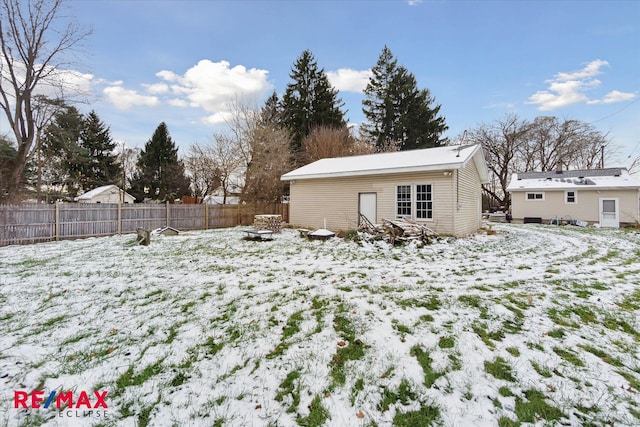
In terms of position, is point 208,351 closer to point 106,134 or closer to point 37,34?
point 37,34

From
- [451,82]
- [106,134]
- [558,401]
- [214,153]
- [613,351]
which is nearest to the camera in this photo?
[558,401]

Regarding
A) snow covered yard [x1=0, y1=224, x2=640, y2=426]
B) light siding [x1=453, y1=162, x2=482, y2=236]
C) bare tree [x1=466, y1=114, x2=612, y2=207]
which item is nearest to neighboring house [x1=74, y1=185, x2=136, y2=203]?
snow covered yard [x1=0, y1=224, x2=640, y2=426]

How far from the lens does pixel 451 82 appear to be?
15.7 meters

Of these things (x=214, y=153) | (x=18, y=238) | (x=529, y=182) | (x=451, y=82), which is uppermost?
(x=451, y=82)

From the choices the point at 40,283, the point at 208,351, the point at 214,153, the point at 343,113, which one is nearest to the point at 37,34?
the point at 214,153

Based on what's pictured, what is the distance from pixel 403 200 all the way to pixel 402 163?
5.12ft

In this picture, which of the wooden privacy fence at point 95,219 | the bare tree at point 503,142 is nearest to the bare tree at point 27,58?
the wooden privacy fence at point 95,219

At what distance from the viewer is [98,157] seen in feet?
89.9

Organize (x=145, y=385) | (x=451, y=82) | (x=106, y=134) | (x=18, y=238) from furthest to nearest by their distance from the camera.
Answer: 1. (x=106, y=134)
2. (x=451, y=82)
3. (x=18, y=238)
4. (x=145, y=385)

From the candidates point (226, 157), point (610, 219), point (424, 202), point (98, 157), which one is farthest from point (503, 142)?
point (98, 157)

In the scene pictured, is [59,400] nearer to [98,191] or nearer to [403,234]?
[403,234]

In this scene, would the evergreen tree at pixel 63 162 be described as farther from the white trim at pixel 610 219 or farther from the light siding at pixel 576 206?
the white trim at pixel 610 219

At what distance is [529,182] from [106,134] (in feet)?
122

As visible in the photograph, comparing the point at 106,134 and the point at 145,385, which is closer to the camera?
the point at 145,385
